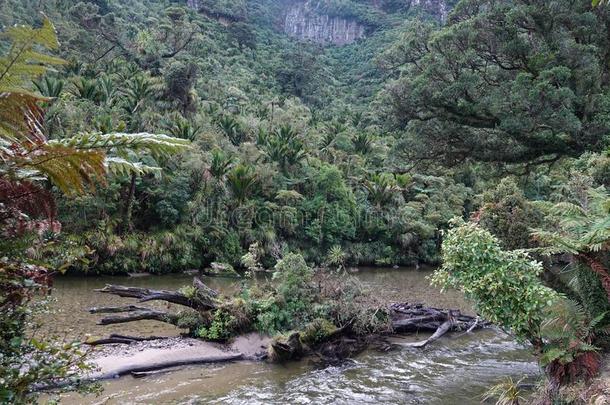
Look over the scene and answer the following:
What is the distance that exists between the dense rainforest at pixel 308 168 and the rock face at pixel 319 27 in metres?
28.4

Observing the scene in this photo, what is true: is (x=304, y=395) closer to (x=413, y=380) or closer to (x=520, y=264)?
(x=413, y=380)

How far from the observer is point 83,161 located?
2.61 metres

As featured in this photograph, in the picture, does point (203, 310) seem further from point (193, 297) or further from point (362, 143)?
point (362, 143)

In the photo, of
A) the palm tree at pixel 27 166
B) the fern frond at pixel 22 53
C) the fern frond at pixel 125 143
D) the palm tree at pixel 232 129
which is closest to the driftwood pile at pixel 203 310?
the palm tree at pixel 27 166

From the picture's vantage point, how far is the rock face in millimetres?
74125

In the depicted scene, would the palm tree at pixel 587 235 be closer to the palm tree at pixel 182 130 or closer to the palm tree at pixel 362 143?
the palm tree at pixel 182 130

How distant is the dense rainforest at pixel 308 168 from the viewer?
287 centimetres

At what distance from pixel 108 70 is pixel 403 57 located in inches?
961

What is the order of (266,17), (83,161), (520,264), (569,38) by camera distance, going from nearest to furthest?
(83,161)
(520,264)
(569,38)
(266,17)

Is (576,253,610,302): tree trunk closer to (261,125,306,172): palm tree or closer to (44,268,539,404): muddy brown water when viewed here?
(44,268,539,404): muddy brown water

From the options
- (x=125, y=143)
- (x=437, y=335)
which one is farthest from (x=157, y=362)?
(x=125, y=143)

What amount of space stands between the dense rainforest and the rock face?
28.4m

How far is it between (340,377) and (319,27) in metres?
76.0

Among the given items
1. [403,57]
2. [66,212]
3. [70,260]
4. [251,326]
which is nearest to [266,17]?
[66,212]
